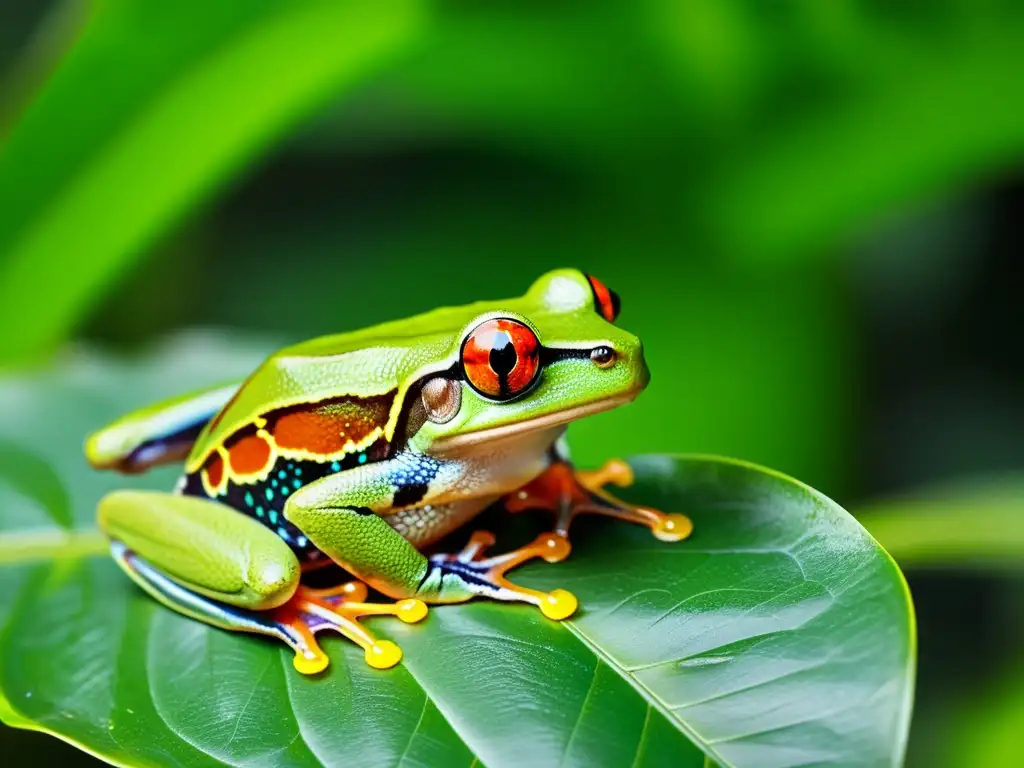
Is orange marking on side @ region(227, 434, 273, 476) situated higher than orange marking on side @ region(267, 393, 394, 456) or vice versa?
orange marking on side @ region(267, 393, 394, 456)

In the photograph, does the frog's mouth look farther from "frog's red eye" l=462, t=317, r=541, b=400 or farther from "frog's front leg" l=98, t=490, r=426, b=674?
"frog's front leg" l=98, t=490, r=426, b=674

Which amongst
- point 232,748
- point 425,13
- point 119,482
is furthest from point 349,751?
point 425,13

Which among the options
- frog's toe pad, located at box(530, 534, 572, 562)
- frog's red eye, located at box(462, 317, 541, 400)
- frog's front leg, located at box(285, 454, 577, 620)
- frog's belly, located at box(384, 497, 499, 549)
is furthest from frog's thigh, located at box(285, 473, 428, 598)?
frog's red eye, located at box(462, 317, 541, 400)

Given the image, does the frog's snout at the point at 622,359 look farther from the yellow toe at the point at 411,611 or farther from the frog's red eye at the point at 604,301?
the yellow toe at the point at 411,611

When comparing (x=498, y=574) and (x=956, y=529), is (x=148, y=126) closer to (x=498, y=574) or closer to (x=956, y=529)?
(x=498, y=574)

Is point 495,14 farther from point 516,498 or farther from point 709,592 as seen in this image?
point 709,592

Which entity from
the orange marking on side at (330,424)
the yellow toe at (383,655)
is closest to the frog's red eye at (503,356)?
the orange marking on side at (330,424)

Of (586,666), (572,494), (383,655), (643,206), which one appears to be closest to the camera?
(586,666)

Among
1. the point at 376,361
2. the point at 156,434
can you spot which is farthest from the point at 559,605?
the point at 156,434
